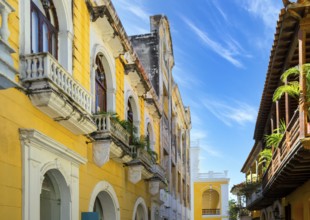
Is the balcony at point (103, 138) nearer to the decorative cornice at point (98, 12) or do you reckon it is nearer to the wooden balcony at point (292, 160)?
the decorative cornice at point (98, 12)

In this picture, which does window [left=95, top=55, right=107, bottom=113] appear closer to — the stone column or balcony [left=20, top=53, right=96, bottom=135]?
balcony [left=20, top=53, right=96, bottom=135]

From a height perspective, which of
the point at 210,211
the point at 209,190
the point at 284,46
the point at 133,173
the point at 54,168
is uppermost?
the point at 284,46

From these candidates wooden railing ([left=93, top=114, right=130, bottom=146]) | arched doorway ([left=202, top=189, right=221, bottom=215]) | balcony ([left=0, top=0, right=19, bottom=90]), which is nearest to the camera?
balcony ([left=0, top=0, right=19, bottom=90])

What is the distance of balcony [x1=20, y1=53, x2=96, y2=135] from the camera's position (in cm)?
850

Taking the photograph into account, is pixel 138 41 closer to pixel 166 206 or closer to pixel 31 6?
pixel 166 206

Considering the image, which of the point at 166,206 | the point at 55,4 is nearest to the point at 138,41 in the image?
the point at 166,206

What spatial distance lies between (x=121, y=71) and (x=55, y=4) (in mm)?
5258

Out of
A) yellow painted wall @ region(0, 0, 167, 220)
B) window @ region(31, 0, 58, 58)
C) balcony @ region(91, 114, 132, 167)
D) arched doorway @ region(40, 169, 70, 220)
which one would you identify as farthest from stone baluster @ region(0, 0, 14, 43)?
balcony @ region(91, 114, 132, 167)

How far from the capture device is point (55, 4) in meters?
10.5

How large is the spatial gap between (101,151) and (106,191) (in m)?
1.79

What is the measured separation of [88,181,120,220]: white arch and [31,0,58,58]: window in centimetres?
354

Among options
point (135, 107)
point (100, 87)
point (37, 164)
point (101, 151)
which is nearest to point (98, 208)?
point (101, 151)

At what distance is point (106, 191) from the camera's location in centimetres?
1353

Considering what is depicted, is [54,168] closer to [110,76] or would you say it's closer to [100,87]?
[100,87]
